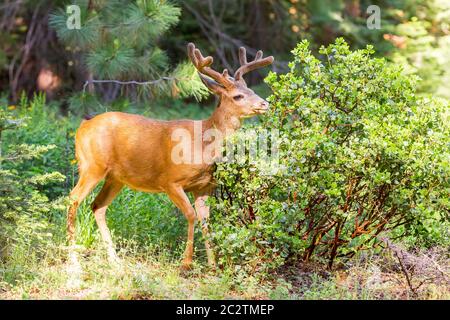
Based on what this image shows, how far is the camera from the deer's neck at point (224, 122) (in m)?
7.25

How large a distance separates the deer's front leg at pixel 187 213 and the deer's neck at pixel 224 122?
24.9 inches

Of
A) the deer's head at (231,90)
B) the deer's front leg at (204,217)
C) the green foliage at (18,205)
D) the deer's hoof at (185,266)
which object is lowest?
the deer's hoof at (185,266)

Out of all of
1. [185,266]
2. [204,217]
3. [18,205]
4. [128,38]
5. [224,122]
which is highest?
[224,122]

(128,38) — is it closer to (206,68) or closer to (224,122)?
(206,68)

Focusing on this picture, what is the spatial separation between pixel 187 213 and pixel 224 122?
0.87 m

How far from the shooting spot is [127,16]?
11.2 meters

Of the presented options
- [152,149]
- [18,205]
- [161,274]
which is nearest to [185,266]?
[161,274]

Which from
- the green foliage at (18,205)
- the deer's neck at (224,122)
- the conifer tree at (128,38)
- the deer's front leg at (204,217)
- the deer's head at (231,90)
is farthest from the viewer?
the conifer tree at (128,38)

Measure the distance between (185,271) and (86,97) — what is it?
4553 mm

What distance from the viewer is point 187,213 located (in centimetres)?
706

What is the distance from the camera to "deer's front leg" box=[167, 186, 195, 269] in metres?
7.00

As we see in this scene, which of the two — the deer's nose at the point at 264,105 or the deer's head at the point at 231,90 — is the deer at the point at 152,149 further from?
the deer's nose at the point at 264,105

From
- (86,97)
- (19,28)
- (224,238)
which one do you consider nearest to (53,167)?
(86,97)

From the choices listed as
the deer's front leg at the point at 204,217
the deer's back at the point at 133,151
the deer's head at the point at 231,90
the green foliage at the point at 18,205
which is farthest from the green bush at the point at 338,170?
the green foliage at the point at 18,205
